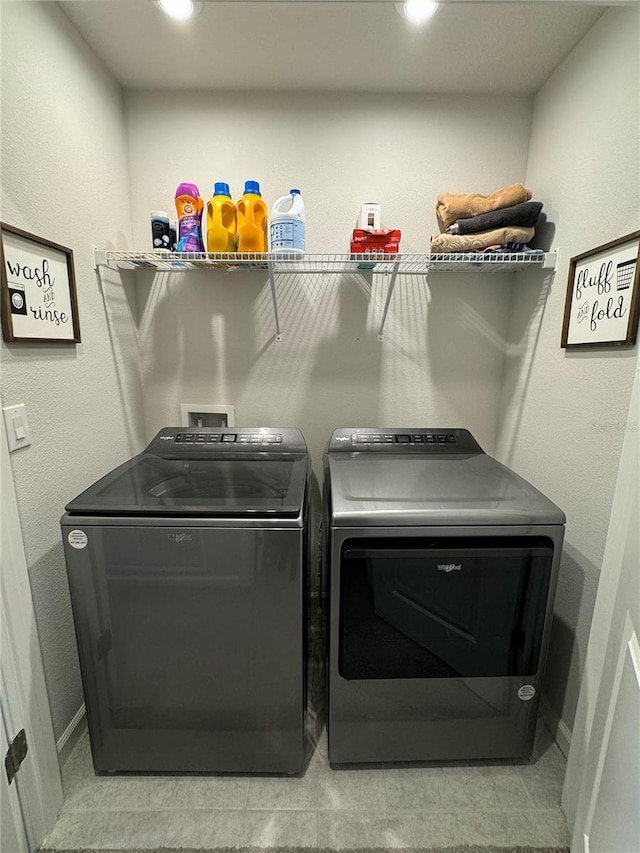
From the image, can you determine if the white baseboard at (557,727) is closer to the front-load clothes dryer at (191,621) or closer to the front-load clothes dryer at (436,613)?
the front-load clothes dryer at (436,613)

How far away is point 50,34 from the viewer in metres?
1.21

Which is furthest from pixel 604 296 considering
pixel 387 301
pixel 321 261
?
pixel 321 261

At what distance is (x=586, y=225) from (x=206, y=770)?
92.2 inches

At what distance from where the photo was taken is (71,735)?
4.49 ft

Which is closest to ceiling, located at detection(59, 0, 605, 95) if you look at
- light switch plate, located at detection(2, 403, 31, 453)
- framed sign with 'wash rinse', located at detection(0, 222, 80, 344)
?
framed sign with 'wash rinse', located at detection(0, 222, 80, 344)

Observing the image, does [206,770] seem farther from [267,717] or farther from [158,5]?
[158,5]

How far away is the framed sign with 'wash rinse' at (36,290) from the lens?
41.4 inches

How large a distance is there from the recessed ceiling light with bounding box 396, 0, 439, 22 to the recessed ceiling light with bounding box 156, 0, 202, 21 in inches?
26.5

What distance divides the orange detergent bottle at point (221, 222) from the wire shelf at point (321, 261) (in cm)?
5

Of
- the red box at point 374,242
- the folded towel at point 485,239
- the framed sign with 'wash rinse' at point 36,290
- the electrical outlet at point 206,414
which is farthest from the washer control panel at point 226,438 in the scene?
the folded towel at point 485,239

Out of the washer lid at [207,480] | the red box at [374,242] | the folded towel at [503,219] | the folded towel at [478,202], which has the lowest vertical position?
the washer lid at [207,480]

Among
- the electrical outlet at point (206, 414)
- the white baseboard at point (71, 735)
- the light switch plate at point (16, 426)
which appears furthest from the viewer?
the electrical outlet at point (206, 414)

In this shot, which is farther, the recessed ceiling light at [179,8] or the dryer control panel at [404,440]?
the dryer control panel at [404,440]

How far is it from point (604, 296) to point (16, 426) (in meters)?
1.88
